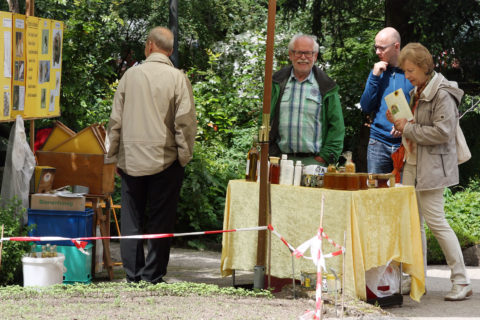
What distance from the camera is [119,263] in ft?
24.6

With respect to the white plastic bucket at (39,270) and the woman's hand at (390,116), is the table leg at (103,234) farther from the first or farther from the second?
the woman's hand at (390,116)

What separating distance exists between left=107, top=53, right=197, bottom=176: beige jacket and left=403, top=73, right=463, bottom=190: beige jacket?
1.80 m

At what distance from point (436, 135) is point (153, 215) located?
7.70 ft

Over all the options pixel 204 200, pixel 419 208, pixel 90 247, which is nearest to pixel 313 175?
pixel 419 208

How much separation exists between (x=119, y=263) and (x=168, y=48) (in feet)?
7.91

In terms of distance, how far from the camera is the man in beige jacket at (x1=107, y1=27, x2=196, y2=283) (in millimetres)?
5938

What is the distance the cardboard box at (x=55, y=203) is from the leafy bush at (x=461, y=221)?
4.20 metres

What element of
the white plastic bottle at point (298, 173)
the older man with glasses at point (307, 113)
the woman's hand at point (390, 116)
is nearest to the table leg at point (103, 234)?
the older man with glasses at point (307, 113)

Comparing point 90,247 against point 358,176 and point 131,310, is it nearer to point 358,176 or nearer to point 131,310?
point 131,310

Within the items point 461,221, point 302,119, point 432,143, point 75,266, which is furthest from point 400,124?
point 461,221

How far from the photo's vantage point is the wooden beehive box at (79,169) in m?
7.00

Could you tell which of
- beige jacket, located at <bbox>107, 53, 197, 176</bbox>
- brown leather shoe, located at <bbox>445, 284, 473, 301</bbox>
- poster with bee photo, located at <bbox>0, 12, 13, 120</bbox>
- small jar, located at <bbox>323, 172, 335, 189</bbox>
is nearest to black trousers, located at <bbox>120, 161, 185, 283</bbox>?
beige jacket, located at <bbox>107, 53, 197, 176</bbox>

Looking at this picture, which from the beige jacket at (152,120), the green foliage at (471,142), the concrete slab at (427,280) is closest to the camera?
the concrete slab at (427,280)

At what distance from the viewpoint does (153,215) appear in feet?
20.1
